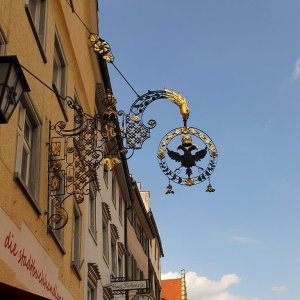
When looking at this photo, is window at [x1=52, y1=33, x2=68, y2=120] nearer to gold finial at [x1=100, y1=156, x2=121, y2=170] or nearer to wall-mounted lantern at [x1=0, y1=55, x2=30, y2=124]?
gold finial at [x1=100, y1=156, x2=121, y2=170]

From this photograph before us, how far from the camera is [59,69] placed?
14391 millimetres

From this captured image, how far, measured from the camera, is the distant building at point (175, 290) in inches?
2458

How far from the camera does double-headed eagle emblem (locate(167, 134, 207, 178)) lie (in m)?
10.2

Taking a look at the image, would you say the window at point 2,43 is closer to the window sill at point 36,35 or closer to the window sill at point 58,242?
the window sill at point 36,35

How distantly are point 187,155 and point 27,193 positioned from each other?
107 inches

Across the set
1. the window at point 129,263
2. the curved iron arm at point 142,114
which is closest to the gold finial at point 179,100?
the curved iron arm at point 142,114

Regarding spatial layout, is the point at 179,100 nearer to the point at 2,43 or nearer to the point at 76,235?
the point at 2,43

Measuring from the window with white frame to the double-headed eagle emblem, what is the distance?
4.43 m

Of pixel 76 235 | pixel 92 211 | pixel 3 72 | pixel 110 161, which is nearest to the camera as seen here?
pixel 3 72

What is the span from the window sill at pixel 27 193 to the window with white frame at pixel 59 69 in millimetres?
4056

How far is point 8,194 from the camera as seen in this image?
8.88m

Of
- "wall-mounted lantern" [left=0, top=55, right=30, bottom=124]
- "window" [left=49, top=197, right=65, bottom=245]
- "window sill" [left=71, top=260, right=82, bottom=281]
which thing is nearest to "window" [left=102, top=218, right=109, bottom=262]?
"window sill" [left=71, top=260, right=82, bottom=281]

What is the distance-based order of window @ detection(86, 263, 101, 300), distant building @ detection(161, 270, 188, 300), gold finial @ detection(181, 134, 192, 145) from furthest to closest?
1. distant building @ detection(161, 270, 188, 300)
2. window @ detection(86, 263, 101, 300)
3. gold finial @ detection(181, 134, 192, 145)

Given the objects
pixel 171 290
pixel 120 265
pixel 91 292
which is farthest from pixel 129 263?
pixel 171 290
